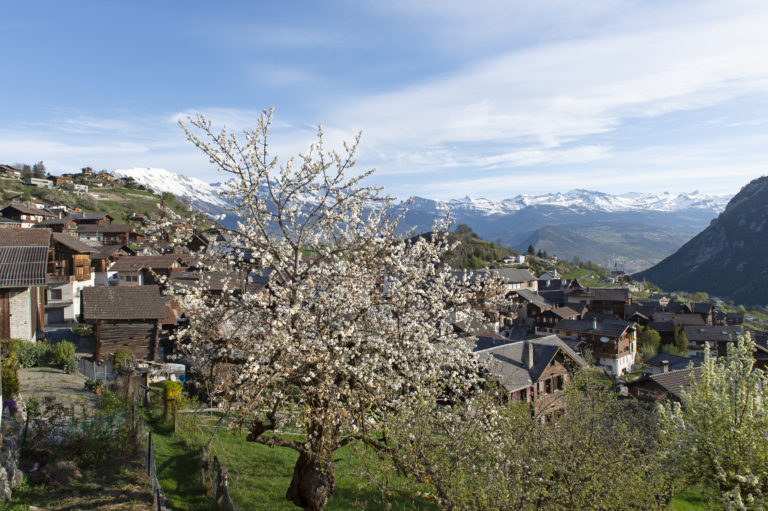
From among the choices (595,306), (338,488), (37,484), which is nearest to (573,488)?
(338,488)

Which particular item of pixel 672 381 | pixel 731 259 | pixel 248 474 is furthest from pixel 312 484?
pixel 731 259

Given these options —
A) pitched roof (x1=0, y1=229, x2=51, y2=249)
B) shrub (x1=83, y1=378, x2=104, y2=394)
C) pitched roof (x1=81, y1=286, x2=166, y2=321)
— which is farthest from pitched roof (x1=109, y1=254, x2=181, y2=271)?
shrub (x1=83, y1=378, x2=104, y2=394)

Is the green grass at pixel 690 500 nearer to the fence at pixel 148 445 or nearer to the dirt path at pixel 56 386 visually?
the fence at pixel 148 445

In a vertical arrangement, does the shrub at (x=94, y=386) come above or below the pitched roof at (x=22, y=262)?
below

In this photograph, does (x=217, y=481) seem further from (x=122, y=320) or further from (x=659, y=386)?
(x=659, y=386)

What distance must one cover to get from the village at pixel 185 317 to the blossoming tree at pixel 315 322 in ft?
1.91

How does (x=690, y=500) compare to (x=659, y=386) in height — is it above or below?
below

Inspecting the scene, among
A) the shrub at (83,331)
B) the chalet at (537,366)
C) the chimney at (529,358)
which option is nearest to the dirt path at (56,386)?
the shrub at (83,331)

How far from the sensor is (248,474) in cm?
1454

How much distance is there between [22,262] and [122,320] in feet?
21.9

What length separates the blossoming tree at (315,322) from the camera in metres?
9.20

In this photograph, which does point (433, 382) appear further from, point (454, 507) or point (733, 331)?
point (733, 331)

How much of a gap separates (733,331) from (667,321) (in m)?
10.7

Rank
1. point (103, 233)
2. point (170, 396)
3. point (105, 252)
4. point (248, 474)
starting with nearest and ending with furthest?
point (248, 474), point (170, 396), point (105, 252), point (103, 233)
